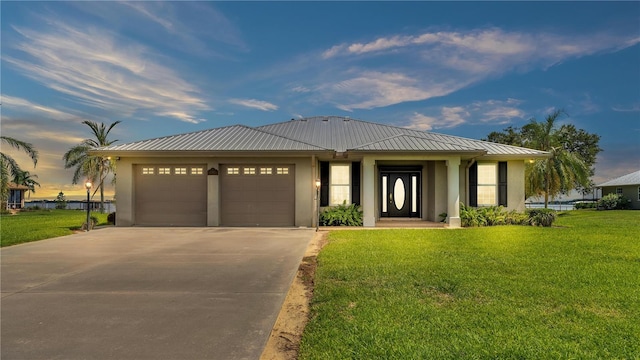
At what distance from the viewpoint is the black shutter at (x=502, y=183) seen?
564 inches

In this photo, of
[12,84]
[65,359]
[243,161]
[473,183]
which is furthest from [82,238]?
[473,183]

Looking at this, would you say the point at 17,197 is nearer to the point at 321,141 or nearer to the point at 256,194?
the point at 256,194

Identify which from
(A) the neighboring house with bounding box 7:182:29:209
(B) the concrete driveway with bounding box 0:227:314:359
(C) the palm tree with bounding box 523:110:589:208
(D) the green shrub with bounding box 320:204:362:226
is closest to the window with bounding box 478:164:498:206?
(D) the green shrub with bounding box 320:204:362:226

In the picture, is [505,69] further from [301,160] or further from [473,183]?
[301,160]

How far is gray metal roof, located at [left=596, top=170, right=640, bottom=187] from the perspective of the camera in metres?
27.9

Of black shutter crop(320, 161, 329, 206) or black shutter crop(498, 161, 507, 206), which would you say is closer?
black shutter crop(320, 161, 329, 206)

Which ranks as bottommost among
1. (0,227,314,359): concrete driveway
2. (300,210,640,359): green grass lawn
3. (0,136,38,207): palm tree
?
(0,227,314,359): concrete driveway

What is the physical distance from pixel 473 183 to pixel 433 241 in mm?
6478

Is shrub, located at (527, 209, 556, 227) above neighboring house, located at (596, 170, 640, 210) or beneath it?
beneath

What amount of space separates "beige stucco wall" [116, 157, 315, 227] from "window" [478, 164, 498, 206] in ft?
23.7

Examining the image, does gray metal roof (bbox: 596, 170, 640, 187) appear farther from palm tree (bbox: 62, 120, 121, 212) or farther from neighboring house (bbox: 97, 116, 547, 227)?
palm tree (bbox: 62, 120, 121, 212)

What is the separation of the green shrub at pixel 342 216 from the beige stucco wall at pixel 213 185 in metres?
0.60

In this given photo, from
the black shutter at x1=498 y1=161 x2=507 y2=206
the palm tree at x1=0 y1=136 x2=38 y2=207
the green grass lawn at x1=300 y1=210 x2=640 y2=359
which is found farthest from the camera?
the palm tree at x1=0 y1=136 x2=38 y2=207

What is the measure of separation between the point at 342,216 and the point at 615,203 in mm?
26443
